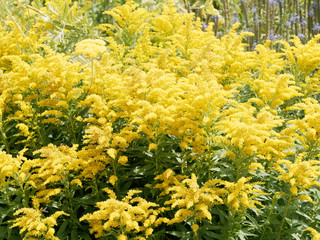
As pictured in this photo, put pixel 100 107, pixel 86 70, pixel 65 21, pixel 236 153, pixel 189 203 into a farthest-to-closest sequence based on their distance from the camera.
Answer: pixel 65 21, pixel 86 70, pixel 100 107, pixel 236 153, pixel 189 203

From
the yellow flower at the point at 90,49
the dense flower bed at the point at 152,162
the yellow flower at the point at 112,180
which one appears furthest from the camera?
the yellow flower at the point at 90,49

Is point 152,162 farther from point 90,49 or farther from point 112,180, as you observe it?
point 90,49

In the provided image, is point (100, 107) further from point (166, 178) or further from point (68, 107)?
point (166, 178)

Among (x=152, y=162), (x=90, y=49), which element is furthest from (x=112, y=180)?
(x=90, y=49)

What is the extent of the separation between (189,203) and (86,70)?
199 centimetres

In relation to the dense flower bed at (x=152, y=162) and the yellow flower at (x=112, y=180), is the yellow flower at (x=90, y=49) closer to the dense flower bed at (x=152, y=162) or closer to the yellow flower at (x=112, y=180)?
the dense flower bed at (x=152, y=162)

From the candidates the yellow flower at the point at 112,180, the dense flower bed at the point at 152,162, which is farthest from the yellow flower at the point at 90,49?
the yellow flower at the point at 112,180

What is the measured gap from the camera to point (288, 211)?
9.93 ft

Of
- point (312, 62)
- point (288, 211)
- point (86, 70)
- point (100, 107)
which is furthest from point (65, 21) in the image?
point (288, 211)

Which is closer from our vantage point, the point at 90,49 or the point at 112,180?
the point at 112,180

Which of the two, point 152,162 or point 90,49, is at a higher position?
point 90,49

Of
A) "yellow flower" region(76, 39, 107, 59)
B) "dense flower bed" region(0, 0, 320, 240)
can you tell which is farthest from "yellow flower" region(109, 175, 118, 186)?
"yellow flower" region(76, 39, 107, 59)

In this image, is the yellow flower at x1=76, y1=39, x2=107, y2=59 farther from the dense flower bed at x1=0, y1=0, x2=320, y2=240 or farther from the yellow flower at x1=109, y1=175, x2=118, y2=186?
the yellow flower at x1=109, y1=175, x2=118, y2=186

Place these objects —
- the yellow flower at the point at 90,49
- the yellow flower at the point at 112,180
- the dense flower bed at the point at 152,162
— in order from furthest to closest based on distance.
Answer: the yellow flower at the point at 90,49 → the yellow flower at the point at 112,180 → the dense flower bed at the point at 152,162
